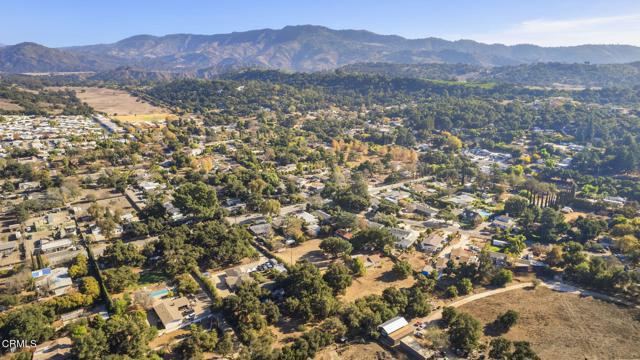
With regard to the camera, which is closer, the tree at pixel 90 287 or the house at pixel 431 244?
the tree at pixel 90 287

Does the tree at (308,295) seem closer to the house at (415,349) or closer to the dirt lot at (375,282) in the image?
the dirt lot at (375,282)

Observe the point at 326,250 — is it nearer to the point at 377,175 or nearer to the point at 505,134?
the point at 377,175

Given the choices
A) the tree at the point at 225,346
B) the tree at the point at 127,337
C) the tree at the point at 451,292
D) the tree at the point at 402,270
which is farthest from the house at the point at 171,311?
the tree at the point at 451,292

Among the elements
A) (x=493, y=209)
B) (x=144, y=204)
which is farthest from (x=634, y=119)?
(x=144, y=204)

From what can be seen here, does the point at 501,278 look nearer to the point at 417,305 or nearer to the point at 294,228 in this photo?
the point at 417,305

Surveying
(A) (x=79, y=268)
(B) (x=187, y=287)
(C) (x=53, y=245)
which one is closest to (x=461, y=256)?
(B) (x=187, y=287)
